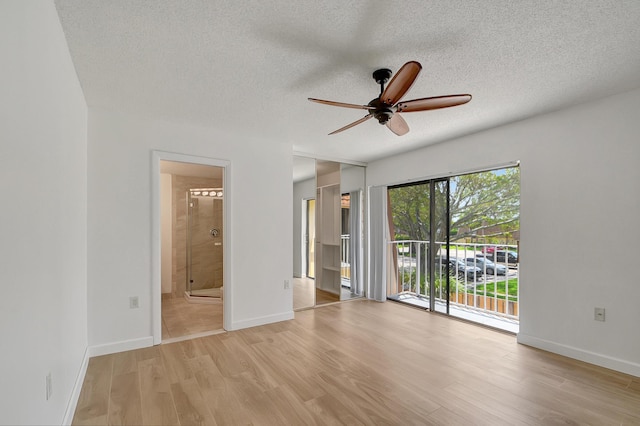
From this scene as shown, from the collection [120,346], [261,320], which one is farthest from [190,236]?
[120,346]

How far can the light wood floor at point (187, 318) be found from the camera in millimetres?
3556

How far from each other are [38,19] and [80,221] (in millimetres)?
1672

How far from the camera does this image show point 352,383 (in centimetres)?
235

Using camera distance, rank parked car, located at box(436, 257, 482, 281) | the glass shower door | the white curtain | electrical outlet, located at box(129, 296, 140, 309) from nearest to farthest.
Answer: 1. electrical outlet, located at box(129, 296, 140, 309)
2. parked car, located at box(436, 257, 482, 281)
3. the white curtain
4. the glass shower door

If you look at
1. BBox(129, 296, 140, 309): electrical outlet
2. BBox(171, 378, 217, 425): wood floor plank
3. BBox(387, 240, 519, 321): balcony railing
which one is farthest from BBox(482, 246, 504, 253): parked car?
BBox(129, 296, 140, 309): electrical outlet

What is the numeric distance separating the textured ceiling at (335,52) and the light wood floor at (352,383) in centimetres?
244

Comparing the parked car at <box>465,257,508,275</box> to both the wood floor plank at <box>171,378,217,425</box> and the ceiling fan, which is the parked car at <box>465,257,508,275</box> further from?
the wood floor plank at <box>171,378,217,425</box>

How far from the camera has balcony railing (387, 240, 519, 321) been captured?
13.6 feet

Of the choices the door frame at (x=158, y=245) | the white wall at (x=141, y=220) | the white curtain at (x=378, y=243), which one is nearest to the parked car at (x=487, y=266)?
the white curtain at (x=378, y=243)

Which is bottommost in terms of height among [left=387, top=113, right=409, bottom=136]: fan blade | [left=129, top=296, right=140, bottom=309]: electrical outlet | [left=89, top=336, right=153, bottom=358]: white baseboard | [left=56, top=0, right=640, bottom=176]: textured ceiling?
[left=89, top=336, right=153, bottom=358]: white baseboard

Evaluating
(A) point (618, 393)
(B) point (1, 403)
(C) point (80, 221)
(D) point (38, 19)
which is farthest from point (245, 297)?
(A) point (618, 393)

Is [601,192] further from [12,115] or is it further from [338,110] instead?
[12,115]

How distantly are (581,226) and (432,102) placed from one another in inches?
82.0

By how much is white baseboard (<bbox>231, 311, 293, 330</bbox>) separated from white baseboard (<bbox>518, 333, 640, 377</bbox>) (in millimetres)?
2781
